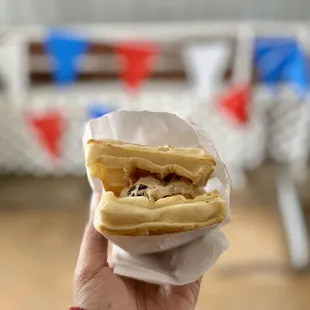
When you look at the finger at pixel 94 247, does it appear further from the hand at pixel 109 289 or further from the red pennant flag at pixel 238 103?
the red pennant flag at pixel 238 103

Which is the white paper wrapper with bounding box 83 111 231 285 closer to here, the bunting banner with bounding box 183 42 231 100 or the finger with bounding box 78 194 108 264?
the finger with bounding box 78 194 108 264

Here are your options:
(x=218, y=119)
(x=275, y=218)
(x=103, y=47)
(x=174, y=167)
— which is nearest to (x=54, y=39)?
(x=103, y=47)

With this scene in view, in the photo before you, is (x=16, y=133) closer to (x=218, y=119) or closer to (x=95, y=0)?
(x=95, y=0)

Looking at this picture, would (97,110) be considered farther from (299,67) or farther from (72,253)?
(299,67)

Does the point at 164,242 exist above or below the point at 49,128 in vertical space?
above

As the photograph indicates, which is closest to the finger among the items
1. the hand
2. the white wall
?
the hand

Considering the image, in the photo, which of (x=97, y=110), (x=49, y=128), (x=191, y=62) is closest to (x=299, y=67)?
(x=191, y=62)

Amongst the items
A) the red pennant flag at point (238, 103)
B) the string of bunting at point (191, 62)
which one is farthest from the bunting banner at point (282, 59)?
the red pennant flag at point (238, 103)
